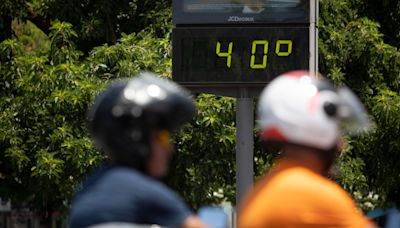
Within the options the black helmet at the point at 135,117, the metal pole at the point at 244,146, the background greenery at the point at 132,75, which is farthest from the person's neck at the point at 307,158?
the background greenery at the point at 132,75

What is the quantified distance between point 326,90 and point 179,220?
25.0 inches

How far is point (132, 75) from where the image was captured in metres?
15.7

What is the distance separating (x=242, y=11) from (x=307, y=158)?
8567mm

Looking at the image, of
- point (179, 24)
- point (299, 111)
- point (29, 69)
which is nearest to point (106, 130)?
point (299, 111)

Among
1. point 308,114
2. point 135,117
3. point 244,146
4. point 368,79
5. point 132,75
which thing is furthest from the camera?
point 368,79

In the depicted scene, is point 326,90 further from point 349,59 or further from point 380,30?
point 380,30

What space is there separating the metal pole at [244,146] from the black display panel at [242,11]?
938mm

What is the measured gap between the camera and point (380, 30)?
18656 millimetres

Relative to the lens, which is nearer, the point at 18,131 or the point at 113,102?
the point at 113,102

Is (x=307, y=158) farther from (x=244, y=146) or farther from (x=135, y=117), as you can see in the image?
(x=244, y=146)

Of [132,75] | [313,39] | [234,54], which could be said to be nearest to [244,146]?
[234,54]

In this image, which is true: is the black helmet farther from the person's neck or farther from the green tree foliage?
the green tree foliage

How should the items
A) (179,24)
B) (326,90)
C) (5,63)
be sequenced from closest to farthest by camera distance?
(326,90) < (179,24) < (5,63)

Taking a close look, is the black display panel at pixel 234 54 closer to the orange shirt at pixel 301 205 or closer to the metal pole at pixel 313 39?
the metal pole at pixel 313 39
